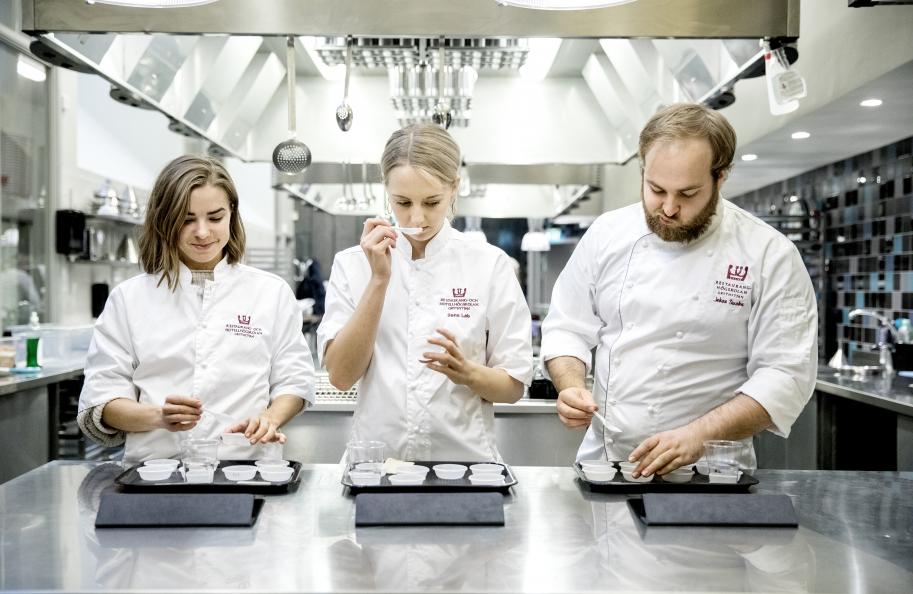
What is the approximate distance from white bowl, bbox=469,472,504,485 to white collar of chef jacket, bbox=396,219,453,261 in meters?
0.56

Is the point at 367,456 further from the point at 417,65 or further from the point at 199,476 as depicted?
the point at 417,65

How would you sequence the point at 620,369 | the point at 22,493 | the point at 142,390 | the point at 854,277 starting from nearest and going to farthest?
the point at 22,493, the point at 142,390, the point at 620,369, the point at 854,277

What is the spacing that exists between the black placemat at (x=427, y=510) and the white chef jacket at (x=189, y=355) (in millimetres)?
467

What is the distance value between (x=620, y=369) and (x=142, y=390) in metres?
1.01

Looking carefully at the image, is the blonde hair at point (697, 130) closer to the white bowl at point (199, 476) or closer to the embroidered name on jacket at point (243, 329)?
the embroidered name on jacket at point (243, 329)

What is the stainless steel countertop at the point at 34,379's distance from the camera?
3.24m

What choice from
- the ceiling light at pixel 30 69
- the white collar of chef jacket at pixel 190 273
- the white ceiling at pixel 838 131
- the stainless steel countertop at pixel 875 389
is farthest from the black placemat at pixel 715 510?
the ceiling light at pixel 30 69

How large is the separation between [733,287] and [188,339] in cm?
114

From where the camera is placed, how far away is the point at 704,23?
6.36ft

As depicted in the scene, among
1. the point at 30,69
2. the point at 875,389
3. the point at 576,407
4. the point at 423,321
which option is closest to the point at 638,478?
the point at 576,407

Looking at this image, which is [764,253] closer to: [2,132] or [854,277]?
[854,277]

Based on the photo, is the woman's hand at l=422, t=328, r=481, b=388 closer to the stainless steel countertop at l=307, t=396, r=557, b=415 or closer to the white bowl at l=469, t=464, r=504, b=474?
the white bowl at l=469, t=464, r=504, b=474

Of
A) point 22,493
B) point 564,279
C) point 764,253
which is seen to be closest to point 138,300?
point 22,493

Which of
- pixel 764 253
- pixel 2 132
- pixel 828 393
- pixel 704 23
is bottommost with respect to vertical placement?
pixel 828 393
